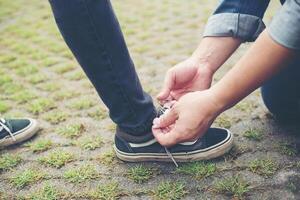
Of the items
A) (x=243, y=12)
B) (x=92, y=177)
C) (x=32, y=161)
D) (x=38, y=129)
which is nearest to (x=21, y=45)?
(x=38, y=129)

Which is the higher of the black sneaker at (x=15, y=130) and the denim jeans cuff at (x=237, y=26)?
the denim jeans cuff at (x=237, y=26)

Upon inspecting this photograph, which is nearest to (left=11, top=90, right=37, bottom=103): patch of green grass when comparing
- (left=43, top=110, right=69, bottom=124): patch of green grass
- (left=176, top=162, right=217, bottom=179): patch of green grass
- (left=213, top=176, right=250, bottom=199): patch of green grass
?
(left=43, top=110, right=69, bottom=124): patch of green grass

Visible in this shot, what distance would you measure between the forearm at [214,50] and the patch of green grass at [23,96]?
1.82m

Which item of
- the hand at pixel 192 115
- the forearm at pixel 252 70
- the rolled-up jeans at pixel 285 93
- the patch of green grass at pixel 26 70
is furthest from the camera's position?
the patch of green grass at pixel 26 70

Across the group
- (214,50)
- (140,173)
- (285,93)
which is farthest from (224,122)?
(140,173)

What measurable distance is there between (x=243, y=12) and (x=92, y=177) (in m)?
1.25

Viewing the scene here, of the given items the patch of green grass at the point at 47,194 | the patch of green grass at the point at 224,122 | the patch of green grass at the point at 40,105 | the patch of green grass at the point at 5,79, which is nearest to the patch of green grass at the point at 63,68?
the patch of green grass at the point at 5,79

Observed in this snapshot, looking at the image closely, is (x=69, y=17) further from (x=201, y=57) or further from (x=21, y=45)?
(x=21, y=45)

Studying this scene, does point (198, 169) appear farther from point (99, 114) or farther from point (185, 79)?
point (99, 114)

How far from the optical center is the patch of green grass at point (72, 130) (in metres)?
2.78

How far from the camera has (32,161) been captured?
8.18 ft

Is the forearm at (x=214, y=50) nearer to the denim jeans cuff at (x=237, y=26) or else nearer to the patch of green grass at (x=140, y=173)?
the denim jeans cuff at (x=237, y=26)

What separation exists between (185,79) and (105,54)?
57 centimetres

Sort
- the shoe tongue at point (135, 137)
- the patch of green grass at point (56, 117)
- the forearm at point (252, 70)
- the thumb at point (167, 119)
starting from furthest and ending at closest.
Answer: the patch of green grass at point (56, 117)
the shoe tongue at point (135, 137)
the thumb at point (167, 119)
the forearm at point (252, 70)
